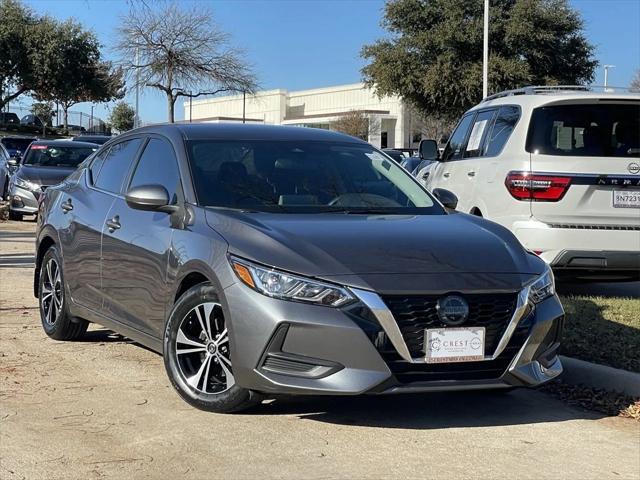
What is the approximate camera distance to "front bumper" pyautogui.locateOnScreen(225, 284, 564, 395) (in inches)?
167

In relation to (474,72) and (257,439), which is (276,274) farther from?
(474,72)

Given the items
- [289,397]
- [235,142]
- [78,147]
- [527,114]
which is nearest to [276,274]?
[289,397]

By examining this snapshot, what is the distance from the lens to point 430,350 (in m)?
4.33

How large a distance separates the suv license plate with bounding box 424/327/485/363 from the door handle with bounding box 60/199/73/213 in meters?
3.48

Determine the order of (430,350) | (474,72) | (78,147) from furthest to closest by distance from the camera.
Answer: (474,72)
(78,147)
(430,350)

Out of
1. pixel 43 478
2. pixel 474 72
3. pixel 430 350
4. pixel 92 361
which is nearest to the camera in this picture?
pixel 43 478

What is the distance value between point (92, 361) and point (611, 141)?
5060 mm

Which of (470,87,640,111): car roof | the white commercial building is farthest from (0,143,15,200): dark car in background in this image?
the white commercial building

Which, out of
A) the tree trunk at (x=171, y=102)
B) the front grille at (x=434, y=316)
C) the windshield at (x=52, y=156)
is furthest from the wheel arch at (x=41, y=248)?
the tree trunk at (x=171, y=102)

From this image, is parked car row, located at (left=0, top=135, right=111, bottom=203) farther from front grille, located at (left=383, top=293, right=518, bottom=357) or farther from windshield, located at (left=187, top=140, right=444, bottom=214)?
front grille, located at (left=383, top=293, right=518, bottom=357)

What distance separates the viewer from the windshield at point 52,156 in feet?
60.0

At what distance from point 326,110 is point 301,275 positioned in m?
86.0

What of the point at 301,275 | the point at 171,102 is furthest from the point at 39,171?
the point at 171,102

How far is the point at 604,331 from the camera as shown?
264 inches
